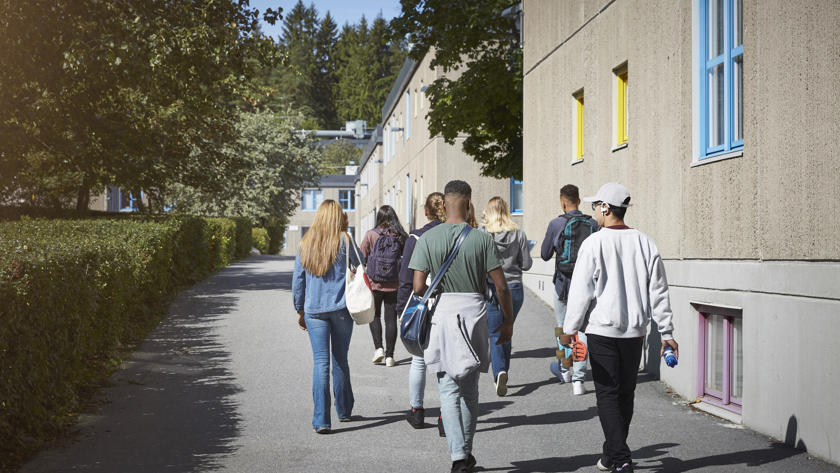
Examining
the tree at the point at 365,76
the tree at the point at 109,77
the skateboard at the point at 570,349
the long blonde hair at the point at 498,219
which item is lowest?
the skateboard at the point at 570,349

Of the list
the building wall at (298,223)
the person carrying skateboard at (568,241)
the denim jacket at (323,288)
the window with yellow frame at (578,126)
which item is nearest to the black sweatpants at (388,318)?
the person carrying skateboard at (568,241)

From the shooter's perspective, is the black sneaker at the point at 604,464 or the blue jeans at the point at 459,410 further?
the black sneaker at the point at 604,464

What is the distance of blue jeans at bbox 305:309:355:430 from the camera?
6270 millimetres

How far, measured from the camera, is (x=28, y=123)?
16438mm

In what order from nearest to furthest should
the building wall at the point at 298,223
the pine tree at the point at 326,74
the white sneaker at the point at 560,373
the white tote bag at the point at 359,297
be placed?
the white tote bag at the point at 359,297 → the white sneaker at the point at 560,373 → the building wall at the point at 298,223 → the pine tree at the point at 326,74

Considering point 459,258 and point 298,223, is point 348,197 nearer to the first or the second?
point 298,223

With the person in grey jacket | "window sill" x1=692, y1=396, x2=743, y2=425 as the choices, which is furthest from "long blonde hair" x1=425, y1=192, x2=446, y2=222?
"window sill" x1=692, y1=396, x2=743, y2=425

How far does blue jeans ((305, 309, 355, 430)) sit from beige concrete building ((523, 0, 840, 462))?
3.31m

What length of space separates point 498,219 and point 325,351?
2599mm

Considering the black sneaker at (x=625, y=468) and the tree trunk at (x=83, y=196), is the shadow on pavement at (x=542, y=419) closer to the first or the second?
the black sneaker at (x=625, y=468)

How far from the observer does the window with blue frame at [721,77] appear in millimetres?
7363

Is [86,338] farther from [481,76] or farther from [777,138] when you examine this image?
[481,76]

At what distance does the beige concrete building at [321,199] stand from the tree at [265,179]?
29.8 m

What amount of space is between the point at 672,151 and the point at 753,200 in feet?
5.92
